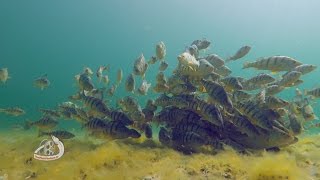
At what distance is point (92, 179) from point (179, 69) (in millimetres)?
3701

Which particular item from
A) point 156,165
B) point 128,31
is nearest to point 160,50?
point 156,165

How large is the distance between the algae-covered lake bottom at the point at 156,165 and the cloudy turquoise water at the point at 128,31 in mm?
103032

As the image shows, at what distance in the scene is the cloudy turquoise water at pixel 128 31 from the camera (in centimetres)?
12062

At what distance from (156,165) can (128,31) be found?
464 ft

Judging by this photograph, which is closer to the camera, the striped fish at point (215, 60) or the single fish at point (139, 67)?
the striped fish at point (215, 60)

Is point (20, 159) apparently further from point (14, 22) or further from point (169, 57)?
point (169, 57)

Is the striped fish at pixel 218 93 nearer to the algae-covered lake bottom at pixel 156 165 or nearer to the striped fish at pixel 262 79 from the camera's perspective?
the algae-covered lake bottom at pixel 156 165

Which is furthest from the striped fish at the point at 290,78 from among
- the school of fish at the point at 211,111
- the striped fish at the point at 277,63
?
the striped fish at the point at 277,63

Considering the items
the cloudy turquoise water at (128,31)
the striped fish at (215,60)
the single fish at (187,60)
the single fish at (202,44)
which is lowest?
the single fish at (187,60)

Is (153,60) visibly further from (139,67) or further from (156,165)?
(156,165)

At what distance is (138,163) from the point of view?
6.63 m

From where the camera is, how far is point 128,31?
145 metres

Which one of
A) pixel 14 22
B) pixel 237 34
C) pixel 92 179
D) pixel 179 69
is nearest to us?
pixel 92 179

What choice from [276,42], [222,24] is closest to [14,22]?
[222,24]
